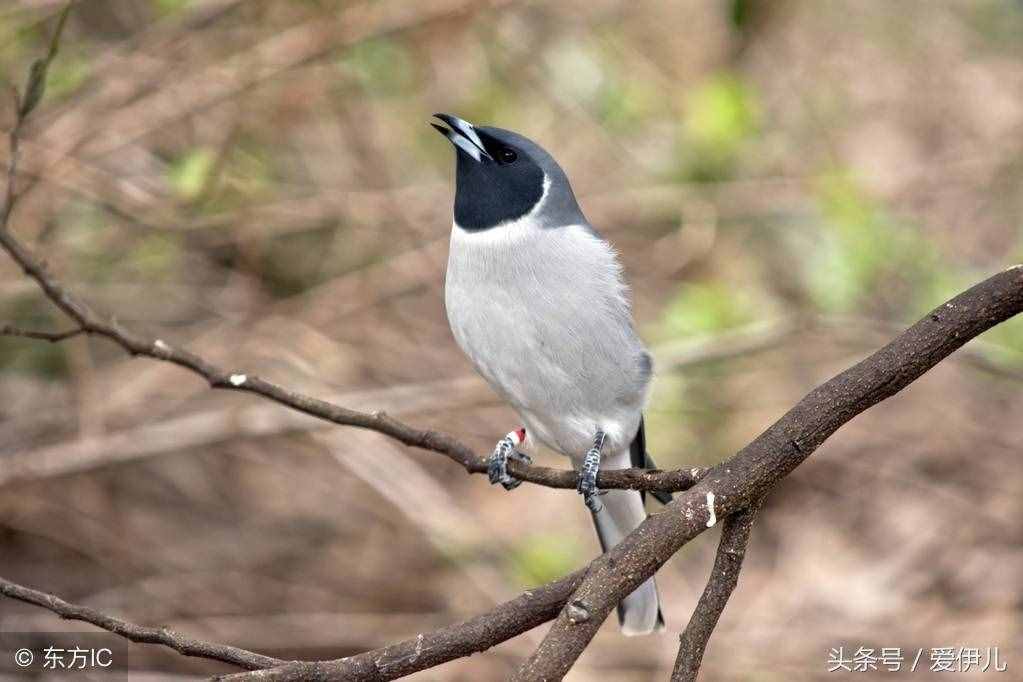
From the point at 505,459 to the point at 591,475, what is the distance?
0.96ft

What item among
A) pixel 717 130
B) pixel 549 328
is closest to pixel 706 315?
pixel 717 130

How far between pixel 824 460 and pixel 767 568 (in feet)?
2.35

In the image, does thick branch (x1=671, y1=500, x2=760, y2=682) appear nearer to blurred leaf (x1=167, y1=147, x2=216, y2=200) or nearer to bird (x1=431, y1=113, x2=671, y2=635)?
bird (x1=431, y1=113, x2=671, y2=635)

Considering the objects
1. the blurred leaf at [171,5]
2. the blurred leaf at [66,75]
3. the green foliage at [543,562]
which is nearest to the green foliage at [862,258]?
the green foliage at [543,562]

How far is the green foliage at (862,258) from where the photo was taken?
446 cm

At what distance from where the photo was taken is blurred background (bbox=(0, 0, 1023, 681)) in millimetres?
4645

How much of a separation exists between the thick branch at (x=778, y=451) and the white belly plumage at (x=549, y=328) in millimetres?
904

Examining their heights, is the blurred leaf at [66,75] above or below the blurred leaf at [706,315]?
above

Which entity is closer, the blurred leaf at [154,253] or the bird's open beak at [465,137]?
the bird's open beak at [465,137]

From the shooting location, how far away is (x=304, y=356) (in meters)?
5.29

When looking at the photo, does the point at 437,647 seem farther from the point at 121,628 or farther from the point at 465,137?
the point at 465,137

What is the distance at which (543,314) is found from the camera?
2.88m

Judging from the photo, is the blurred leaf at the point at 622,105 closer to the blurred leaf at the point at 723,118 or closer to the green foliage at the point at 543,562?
the blurred leaf at the point at 723,118

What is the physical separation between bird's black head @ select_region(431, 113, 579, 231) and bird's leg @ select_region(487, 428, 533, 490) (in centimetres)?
54
